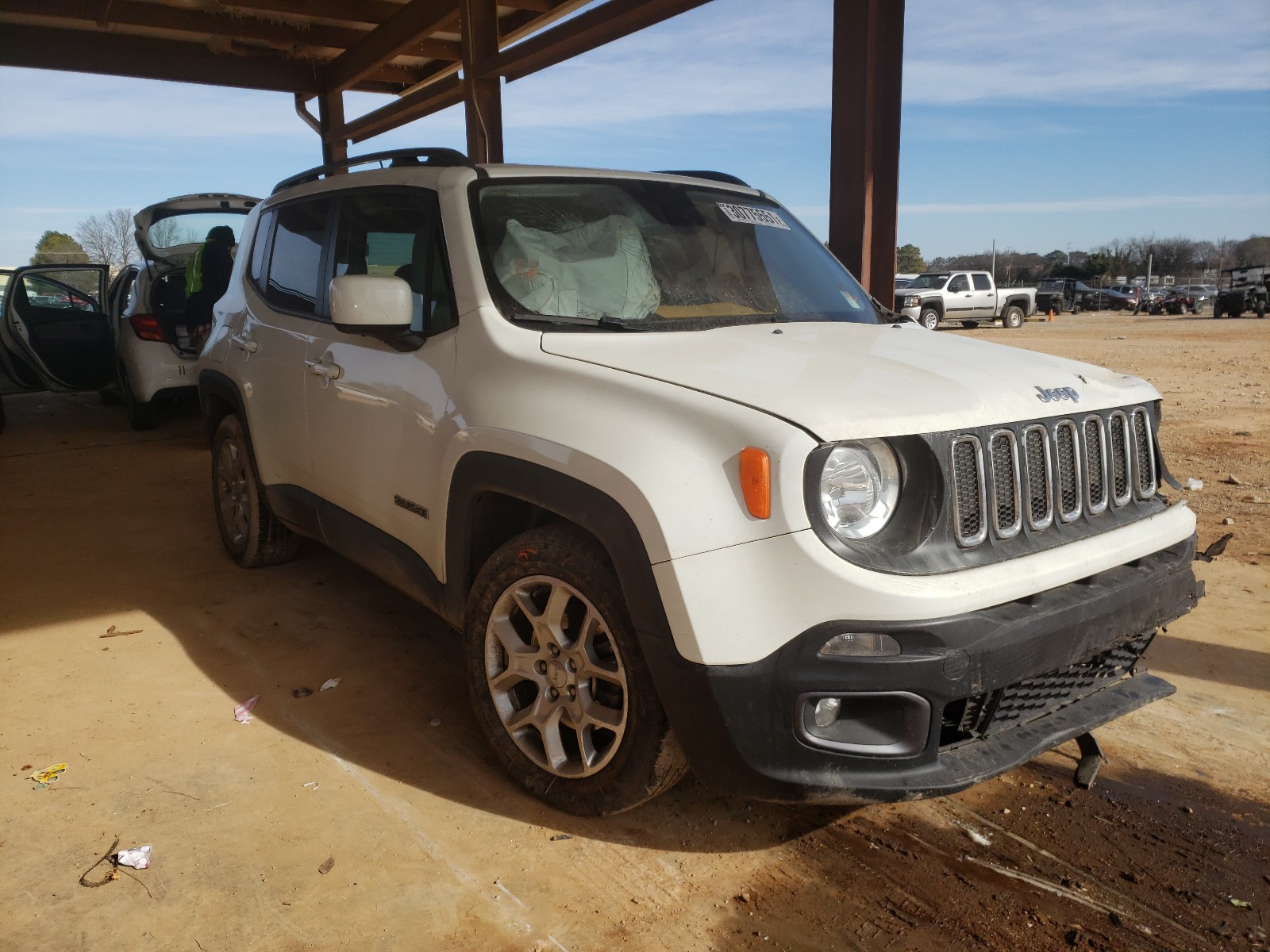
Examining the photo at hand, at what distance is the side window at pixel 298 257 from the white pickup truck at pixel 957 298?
24062 mm

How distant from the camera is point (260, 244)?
4.71 meters

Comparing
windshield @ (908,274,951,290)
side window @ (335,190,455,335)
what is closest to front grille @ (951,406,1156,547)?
side window @ (335,190,455,335)

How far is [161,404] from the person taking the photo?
11625 millimetres

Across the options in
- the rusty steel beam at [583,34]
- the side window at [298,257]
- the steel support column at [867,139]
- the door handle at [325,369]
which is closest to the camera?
the door handle at [325,369]

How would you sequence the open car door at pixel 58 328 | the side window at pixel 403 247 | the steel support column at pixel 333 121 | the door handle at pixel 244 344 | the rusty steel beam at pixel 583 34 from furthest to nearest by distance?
the steel support column at pixel 333 121
the open car door at pixel 58 328
the rusty steel beam at pixel 583 34
the door handle at pixel 244 344
the side window at pixel 403 247

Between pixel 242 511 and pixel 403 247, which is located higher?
pixel 403 247

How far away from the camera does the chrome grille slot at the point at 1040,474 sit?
250 cm

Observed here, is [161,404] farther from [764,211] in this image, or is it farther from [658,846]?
[658,846]

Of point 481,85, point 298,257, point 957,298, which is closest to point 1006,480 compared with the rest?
point 298,257

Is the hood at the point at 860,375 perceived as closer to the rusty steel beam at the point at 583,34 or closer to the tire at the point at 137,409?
the rusty steel beam at the point at 583,34

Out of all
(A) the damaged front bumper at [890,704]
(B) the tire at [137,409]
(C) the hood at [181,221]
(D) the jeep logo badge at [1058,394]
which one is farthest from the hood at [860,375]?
(B) the tire at [137,409]

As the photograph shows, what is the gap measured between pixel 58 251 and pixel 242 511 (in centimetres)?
3368

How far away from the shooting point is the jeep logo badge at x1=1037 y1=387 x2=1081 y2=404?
2.57 meters

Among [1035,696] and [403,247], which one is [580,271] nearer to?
[403,247]
